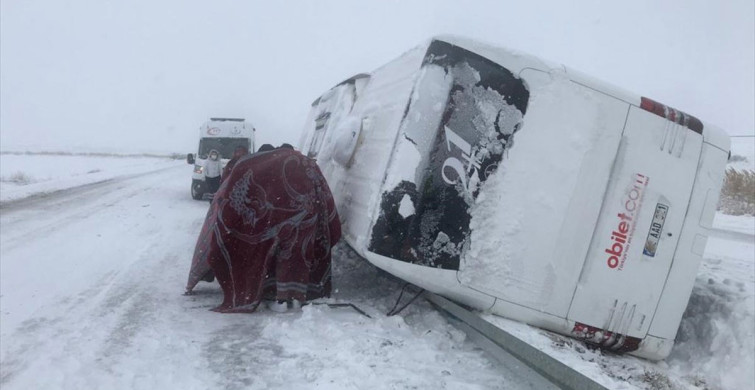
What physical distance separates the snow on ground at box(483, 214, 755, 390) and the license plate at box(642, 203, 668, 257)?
83 cm

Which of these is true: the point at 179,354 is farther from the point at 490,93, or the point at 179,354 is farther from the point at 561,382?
the point at 490,93

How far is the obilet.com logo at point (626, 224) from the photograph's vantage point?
375cm

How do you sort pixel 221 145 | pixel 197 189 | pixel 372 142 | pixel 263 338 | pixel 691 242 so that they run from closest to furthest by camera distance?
pixel 263 338, pixel 691 242, pixel 372 142, pixel 197 189, pixel 221 145

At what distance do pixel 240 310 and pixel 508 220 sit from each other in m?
2.21

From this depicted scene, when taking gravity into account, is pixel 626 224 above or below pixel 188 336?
above

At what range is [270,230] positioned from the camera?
4.31 m

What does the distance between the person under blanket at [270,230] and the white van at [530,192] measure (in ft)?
2.22

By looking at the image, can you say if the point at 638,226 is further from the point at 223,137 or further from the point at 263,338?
the point at 223,137

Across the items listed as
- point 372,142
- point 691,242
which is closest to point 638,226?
point 691,242

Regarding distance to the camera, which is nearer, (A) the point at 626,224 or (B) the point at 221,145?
(A) the point at 626,224

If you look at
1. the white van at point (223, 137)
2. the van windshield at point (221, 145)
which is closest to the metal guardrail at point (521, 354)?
the white van at point (223, 137)

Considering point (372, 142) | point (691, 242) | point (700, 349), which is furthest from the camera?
point (700, 349)

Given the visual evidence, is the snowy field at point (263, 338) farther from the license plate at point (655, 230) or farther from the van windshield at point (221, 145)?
the van windshield at point (221, 145)

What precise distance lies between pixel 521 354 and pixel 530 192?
1.07 metres
